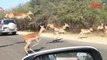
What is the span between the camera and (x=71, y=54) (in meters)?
4.20

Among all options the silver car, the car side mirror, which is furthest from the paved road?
the silver car

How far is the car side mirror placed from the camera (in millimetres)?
4073

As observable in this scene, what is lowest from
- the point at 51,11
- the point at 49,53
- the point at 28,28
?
the point at 28,28

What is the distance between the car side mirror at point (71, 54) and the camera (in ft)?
13.4

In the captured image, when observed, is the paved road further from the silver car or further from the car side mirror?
the silver car

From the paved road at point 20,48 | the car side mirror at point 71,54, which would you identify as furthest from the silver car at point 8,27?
the car side mirror at point 71,54

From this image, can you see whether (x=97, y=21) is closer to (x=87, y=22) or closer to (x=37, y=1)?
(x=87, y=22)

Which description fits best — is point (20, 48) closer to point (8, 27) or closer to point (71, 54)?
point (8, 27)

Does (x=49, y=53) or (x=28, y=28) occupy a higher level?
(x=49, y=53)

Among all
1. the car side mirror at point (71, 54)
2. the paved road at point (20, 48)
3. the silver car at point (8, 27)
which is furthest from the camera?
the silver car at point (8, 27)

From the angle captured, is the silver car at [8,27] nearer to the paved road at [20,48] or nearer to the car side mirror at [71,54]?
the paved road at [20,48]

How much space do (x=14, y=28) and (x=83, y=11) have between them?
25.4 feet

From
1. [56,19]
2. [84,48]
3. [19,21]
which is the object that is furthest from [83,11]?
[84,48]

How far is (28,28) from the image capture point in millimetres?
47000
